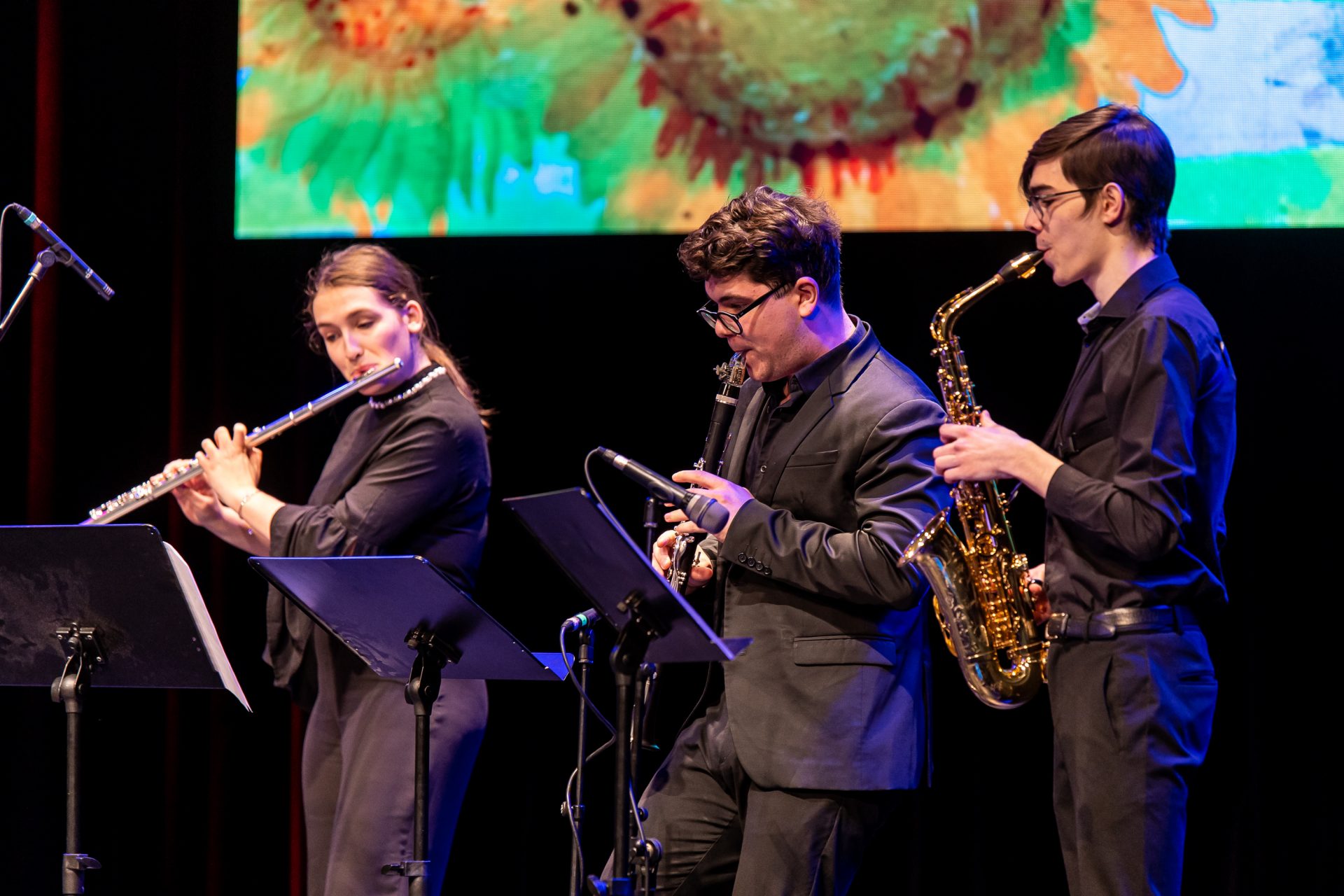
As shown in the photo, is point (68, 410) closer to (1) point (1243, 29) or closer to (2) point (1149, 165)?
(2) point (1149, 165)

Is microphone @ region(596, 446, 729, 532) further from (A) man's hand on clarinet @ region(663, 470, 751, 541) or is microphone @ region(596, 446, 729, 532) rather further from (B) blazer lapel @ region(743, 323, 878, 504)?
(B) blazer lapel @ region(743, 323, 878, 504)

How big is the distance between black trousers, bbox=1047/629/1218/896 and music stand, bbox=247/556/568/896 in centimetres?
86

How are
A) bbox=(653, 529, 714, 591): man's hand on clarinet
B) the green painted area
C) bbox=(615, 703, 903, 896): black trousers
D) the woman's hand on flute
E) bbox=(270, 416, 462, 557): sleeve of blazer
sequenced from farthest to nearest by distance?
1. the green painted area
2. the woman's hand on flute
3. bbox=(270, 416, 462, 557): sleeve of blazer
4. bbox=(653, 529, 714, 591): man's hand on clarinet
5. bbox=(615, 703, 903, 896): black trousers

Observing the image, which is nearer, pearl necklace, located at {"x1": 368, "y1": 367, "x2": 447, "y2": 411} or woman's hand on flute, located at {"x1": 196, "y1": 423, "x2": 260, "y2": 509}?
pearl necklace, located at {"x1": 368, "y1": 367, "x2": 447, "y2": 411}

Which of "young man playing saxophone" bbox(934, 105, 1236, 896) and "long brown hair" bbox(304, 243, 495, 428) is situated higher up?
"long brown hair" bbox(304, 243, 495, 428)

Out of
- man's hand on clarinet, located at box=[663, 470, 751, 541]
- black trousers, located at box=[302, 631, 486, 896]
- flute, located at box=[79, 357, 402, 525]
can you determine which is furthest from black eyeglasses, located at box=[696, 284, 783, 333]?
flute, located at box=[79, 357, 402, 525]

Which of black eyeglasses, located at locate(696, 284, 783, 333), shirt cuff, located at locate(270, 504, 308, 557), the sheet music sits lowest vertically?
the sheet music

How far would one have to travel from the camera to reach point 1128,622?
2.10m

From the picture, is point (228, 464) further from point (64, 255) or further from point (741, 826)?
point (741, 826)

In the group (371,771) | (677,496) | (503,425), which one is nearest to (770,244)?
(677,496)

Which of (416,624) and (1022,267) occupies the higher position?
(1022,267)

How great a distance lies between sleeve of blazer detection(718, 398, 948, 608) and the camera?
2.17 metres

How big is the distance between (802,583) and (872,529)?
15 cm

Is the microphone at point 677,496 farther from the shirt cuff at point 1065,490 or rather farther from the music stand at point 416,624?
the shirt cuff at point 1065,490
